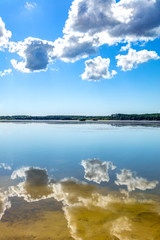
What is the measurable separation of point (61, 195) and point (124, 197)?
8.98 ft

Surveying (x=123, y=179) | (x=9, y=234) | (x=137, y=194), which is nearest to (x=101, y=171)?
(x=123, y=179)

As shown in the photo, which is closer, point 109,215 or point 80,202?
point 109,215

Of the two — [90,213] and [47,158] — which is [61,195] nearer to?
[90,213]

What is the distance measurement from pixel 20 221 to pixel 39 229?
82cm

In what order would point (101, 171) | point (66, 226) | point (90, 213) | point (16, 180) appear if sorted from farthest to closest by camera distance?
1. point (101, 171)
2. point (16, 180)
3. point (90, 213)
4. point (66, 226)

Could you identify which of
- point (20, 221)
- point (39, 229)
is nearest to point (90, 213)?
point (39, 229)

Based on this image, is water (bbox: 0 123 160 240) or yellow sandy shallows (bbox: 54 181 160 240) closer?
yellow sandy shallows (bbox: 54 181 160 240)

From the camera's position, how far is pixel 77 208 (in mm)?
8070

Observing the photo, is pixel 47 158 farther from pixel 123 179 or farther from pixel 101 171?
pixel 123 179

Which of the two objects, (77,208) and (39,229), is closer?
(39,229)

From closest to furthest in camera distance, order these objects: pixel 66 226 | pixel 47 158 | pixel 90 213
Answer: pixel 66 226 → pixel 90 213 → pixel 47 158

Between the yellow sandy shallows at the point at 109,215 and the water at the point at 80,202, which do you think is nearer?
the yellow sandy shallows at the point at 109,215

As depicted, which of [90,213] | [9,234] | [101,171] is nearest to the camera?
[9,234]

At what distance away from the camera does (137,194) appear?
9.46 meters
